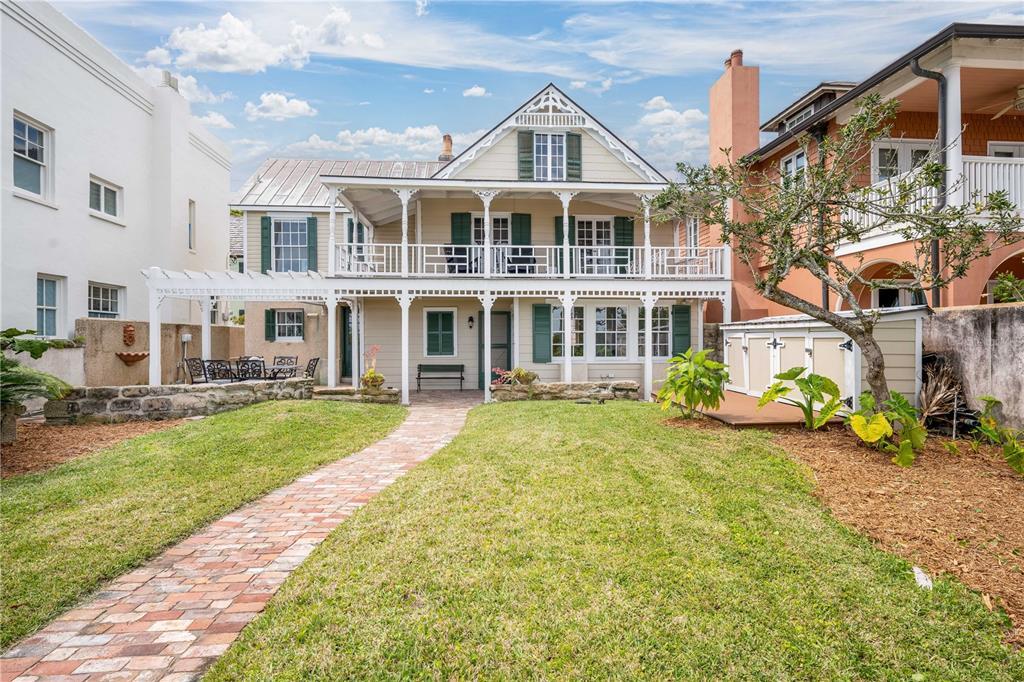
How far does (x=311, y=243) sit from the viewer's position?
1733 centimetres

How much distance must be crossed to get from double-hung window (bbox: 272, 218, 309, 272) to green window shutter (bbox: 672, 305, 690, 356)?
11.5m

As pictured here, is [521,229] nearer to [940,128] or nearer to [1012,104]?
[940,128]

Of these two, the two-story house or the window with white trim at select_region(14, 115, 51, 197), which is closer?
the two-story house

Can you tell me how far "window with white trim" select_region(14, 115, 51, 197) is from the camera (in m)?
11.1

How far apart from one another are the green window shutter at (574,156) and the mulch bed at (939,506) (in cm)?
1124

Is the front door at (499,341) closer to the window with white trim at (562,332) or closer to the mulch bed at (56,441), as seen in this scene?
the window with white trim at (562,332)

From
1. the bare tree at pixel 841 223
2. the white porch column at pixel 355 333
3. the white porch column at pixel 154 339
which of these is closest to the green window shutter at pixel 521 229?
the white porch column at pixel 355 333

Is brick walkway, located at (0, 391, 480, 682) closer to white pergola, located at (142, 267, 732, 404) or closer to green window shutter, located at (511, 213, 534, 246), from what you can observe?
white pergola, located at (142, 267, 732, 404)

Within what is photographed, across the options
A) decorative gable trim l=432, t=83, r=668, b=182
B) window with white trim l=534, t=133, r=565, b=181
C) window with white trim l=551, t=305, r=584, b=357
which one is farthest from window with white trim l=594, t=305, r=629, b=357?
window with white trim l=534, t=133, r=565, b=181

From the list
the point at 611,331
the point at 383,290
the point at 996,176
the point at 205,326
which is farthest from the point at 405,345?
the point at 996,176

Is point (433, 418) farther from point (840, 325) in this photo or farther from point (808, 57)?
point (808, 57)

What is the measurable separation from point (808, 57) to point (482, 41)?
7.54 metres

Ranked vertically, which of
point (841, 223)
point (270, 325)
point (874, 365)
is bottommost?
point (874, 365)

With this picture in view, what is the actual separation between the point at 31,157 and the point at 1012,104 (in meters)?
20.4
